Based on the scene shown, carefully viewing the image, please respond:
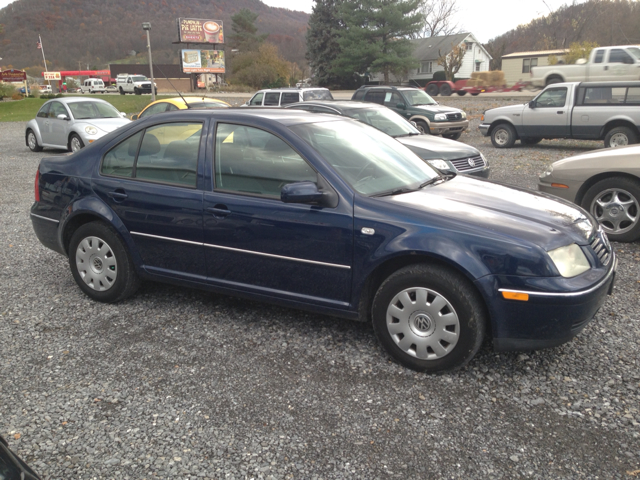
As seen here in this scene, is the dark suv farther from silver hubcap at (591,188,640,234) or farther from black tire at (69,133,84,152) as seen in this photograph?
silver hubcap at (591,188,640,234)

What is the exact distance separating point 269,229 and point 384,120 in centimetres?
699

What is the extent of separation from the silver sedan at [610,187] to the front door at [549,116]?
27.7 feet

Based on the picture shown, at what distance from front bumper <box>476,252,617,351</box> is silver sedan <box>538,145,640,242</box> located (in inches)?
131

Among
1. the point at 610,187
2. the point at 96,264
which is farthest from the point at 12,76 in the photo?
the point at 610,187

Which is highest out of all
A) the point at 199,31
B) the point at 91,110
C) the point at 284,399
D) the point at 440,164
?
the point at 199,31

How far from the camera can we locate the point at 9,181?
A: 11.7 meters

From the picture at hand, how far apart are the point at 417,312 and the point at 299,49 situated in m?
106

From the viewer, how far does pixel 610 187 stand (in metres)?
6.12

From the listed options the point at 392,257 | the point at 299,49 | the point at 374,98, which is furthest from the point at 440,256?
the point at 299,49

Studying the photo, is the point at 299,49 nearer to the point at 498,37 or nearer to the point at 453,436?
the point at 498,37

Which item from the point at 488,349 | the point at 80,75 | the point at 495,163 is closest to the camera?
the point at 488,349

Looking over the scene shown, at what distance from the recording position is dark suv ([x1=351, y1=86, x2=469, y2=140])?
16703 millimetres

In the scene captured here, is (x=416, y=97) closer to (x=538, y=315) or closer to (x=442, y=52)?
(x=538, y=315)

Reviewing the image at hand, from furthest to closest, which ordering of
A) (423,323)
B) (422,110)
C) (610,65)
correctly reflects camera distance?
(610,65) < (422,110) < (423,323)
